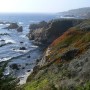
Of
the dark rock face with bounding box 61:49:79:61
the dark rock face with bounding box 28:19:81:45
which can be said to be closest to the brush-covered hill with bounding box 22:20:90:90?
the dark rock face with bounding box 61:49:79:61

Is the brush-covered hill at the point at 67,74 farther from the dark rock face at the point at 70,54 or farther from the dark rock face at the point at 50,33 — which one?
the dark rock face at the point at 50,33

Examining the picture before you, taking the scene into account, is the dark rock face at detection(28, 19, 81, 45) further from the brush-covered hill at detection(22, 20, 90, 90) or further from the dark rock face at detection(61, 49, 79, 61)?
the brush-covered hill at detection(22, 20, 90, 90)

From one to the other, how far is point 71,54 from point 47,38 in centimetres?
7917

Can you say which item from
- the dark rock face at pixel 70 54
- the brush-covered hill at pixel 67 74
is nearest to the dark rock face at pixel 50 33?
the dark rock face at pixel 70 54

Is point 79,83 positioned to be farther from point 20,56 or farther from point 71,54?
point 20,56

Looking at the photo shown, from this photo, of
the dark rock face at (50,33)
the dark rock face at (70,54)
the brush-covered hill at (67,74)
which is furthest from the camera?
the dark rock face at (50,33)

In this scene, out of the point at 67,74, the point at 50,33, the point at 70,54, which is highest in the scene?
the point at 70,54

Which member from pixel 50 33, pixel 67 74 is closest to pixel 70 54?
pixel 67 74

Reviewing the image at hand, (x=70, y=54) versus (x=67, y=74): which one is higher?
(x=70, y=54)

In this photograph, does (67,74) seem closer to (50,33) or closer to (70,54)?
(70,54)

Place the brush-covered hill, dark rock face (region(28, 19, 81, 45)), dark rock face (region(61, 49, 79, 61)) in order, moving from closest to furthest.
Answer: the brush-covered hill < dark rock face (region(61, 49, 79, 61)) < dark rock face (region(28, 19, 81, 45))

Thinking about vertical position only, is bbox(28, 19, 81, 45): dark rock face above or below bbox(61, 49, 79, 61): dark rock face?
below

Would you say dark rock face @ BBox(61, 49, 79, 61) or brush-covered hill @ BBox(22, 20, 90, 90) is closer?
brush-covered hill @ BBox(22, 20, 90, 90)

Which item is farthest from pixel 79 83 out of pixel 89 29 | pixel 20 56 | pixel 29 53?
pixel 29 53
